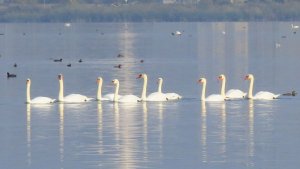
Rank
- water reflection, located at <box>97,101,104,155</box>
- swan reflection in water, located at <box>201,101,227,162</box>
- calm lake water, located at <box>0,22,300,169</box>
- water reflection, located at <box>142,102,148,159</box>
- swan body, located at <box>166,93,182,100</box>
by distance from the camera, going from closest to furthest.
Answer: calm lake water, located at <box>0,22,300,169</box>
swan reflection in water, located at <box>201,101,227,162</box>
water reflection, located at <box>142,102,148,159</box>
water reflection, located at <box>97,101,104,155</box>
swan body, located at <box>166,93,182,100</box>

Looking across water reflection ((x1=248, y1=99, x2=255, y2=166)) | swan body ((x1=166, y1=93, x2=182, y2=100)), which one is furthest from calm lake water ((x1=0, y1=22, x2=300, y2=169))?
swan body ((x1=166, y1=93, x2=182, y2=100))

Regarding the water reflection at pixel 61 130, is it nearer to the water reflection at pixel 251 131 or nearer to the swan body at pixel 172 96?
the swan body at pixel 172 96

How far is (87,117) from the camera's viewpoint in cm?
3219

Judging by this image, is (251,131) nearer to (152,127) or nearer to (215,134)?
(215,134)

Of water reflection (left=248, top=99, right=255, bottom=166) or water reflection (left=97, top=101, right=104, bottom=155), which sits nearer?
water reflection (left=248, top=99, right=255, bottom=166)

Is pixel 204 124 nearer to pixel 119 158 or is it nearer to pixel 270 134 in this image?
pixel 270 134

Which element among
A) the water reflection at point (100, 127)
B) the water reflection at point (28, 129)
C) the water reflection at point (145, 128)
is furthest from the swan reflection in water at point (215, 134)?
the water reflection at point (28, 129)

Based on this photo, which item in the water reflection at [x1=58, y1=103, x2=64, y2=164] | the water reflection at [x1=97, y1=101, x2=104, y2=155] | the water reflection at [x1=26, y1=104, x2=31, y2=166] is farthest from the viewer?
the water reflection at [x1=97, y1=101, x2=104, y2=155]

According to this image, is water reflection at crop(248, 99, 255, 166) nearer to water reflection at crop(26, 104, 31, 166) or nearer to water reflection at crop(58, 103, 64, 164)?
water reflection at crop(58, 103, 64, 164)

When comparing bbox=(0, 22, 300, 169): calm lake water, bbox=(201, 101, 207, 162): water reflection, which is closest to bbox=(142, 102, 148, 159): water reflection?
bbox=(0, 22, 300, 169): calm lake water

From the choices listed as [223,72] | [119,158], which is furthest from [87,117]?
[223,72]

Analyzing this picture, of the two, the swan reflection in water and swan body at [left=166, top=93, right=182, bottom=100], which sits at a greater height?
swan body at [left=166, top=93, right=182, bottom=100]

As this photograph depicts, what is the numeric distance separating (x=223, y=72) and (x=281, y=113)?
62.7 feet

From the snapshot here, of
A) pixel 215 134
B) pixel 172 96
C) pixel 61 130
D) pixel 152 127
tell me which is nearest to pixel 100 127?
pixel 61 130
